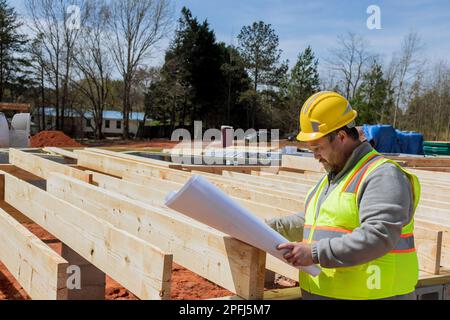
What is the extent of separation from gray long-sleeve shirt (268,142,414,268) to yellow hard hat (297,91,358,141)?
0.31m

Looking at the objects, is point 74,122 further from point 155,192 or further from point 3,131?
point 155,192

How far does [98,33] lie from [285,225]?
39.7 metres

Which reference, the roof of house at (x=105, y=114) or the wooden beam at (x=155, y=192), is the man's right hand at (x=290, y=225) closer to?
the wooden beam at (x=155, y=192)

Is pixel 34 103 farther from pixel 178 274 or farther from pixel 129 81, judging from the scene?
pixel 178 274

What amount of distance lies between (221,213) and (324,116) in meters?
0.68

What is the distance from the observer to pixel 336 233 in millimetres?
2096

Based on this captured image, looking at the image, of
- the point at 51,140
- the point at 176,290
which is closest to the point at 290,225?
the point at 176,290

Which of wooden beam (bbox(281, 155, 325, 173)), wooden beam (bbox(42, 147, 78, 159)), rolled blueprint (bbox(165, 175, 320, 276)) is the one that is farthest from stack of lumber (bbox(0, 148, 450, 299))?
wooden beam (bbox(42, 147, 78, 159))

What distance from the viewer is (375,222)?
1.89 meters

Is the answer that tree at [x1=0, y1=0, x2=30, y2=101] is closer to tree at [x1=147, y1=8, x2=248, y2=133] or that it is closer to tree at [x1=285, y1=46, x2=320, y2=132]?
tree at [x1=147, y1=8, x2=248, y2=133]

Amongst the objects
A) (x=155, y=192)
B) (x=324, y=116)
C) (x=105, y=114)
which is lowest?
(x=155, y=192)

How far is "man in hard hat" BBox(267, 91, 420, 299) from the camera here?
1.90 metres

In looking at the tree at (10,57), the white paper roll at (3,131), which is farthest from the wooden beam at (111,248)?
the tree at (10,57)

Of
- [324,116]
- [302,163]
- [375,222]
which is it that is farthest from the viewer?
[302,163]
